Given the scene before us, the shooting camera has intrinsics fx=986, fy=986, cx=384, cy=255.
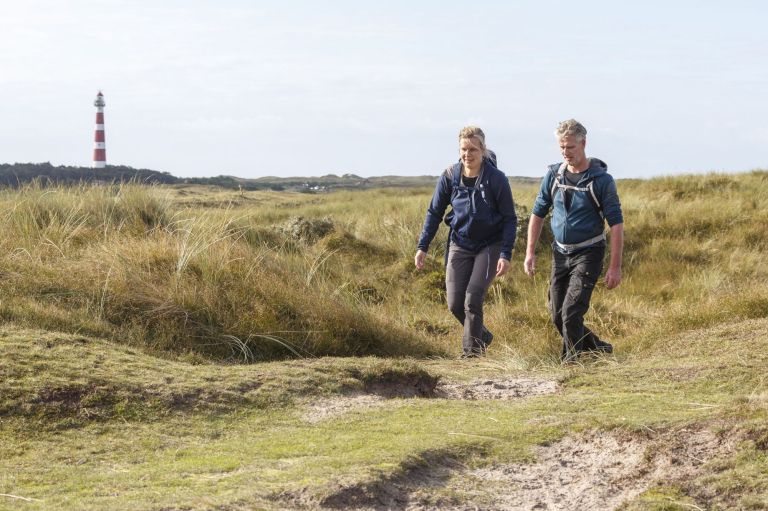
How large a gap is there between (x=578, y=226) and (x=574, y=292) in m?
0.55

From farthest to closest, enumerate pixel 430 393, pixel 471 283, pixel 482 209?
pixel 471 283, pixel 482 209, pixel 430 393

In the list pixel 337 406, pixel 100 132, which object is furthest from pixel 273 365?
pixel 100 132

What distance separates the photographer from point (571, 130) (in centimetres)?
779

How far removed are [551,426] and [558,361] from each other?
3.26m

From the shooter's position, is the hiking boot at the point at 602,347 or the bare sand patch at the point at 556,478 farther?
the hiking boot at the point at 602,347

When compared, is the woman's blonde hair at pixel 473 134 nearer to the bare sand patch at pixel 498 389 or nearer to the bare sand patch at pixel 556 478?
the bare sand patch at pixel 498 389

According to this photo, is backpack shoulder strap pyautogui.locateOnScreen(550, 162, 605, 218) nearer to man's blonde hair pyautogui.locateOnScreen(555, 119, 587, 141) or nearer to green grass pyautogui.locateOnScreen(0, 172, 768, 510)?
man's blonde hair pyautogui.locateOnScreen(555, 119, 587, 141)

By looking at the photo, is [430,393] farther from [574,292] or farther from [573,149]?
[573,149]

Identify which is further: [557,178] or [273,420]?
[557,178]

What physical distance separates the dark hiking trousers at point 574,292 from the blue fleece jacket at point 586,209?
0.17 metres

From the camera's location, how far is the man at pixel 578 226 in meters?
7.88

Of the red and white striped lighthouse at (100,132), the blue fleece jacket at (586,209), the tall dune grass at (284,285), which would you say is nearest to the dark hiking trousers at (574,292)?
the blue fleece jacket at (586,209)

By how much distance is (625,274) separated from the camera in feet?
48.3

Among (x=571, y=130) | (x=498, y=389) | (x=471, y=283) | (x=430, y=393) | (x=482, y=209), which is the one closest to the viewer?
(x=430, y=393)
